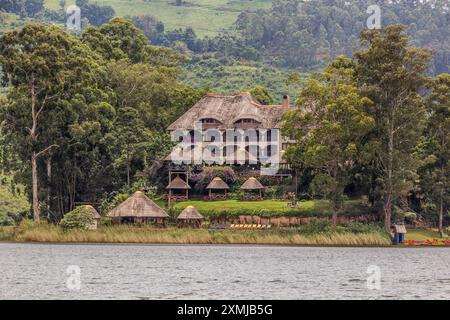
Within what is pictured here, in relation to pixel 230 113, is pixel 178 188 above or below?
below

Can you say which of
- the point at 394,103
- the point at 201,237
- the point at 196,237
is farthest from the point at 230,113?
the point at 201,237

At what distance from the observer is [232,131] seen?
366ft

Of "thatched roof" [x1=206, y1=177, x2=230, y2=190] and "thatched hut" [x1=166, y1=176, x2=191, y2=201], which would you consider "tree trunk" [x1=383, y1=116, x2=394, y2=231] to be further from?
"thatched hut" [x1=166, y1=176, x2=191, y2=201]

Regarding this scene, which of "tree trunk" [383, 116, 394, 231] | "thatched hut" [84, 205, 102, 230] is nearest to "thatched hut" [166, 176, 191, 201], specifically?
"thatched hut" [84, 205, 102, 230]

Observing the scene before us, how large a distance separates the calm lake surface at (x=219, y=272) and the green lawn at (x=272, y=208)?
286 inches

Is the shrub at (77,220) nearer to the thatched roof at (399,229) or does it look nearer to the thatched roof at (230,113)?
the thatched roof at (399,229)

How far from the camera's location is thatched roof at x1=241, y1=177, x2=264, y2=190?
101125 millimetres

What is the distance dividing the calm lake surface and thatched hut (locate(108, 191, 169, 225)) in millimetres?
6606

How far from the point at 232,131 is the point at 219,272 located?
5094 centimetres

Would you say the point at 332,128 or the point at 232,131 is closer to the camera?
the point at 332,128

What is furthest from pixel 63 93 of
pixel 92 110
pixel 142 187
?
pixel 142 187

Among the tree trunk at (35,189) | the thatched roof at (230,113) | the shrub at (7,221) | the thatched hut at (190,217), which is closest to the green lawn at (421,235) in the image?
the thatched hut at (190,217)

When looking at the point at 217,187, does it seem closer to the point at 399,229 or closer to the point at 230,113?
the point at 230,113

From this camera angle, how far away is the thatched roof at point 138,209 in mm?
92625
